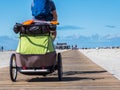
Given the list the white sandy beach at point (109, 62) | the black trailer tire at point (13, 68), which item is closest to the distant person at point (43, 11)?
the black trailer tire at point (13, 68)

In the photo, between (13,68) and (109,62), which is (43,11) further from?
(109,62)

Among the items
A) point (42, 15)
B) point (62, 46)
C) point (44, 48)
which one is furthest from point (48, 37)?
point (62, 46)

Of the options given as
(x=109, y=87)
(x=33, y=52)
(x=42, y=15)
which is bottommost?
(x=109, y=87)

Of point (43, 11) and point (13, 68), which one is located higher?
point (43, 11)

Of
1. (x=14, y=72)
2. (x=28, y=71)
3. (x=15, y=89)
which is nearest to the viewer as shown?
(x=15, y=89)

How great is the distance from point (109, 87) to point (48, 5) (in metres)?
3.34

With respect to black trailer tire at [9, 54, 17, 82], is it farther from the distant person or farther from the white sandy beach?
the white sandy beach

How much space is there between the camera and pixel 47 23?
39.0 ft

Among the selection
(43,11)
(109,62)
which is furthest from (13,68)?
(109,62)

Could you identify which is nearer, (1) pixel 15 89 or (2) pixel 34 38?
(1) pixel 15 89

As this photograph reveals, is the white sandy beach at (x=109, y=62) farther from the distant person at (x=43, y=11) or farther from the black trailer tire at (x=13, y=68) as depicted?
the black trailer tire at (x=13, y=68)

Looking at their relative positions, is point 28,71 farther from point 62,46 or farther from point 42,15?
point 62,46

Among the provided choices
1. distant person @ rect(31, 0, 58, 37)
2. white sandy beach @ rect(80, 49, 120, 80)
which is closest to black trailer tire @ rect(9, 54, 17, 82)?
distant person @ rect(31, 0, 58, 37)

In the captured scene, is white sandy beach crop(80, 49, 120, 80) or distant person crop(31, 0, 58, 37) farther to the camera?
white sandy beach crop(80, 49, 120, 80)
